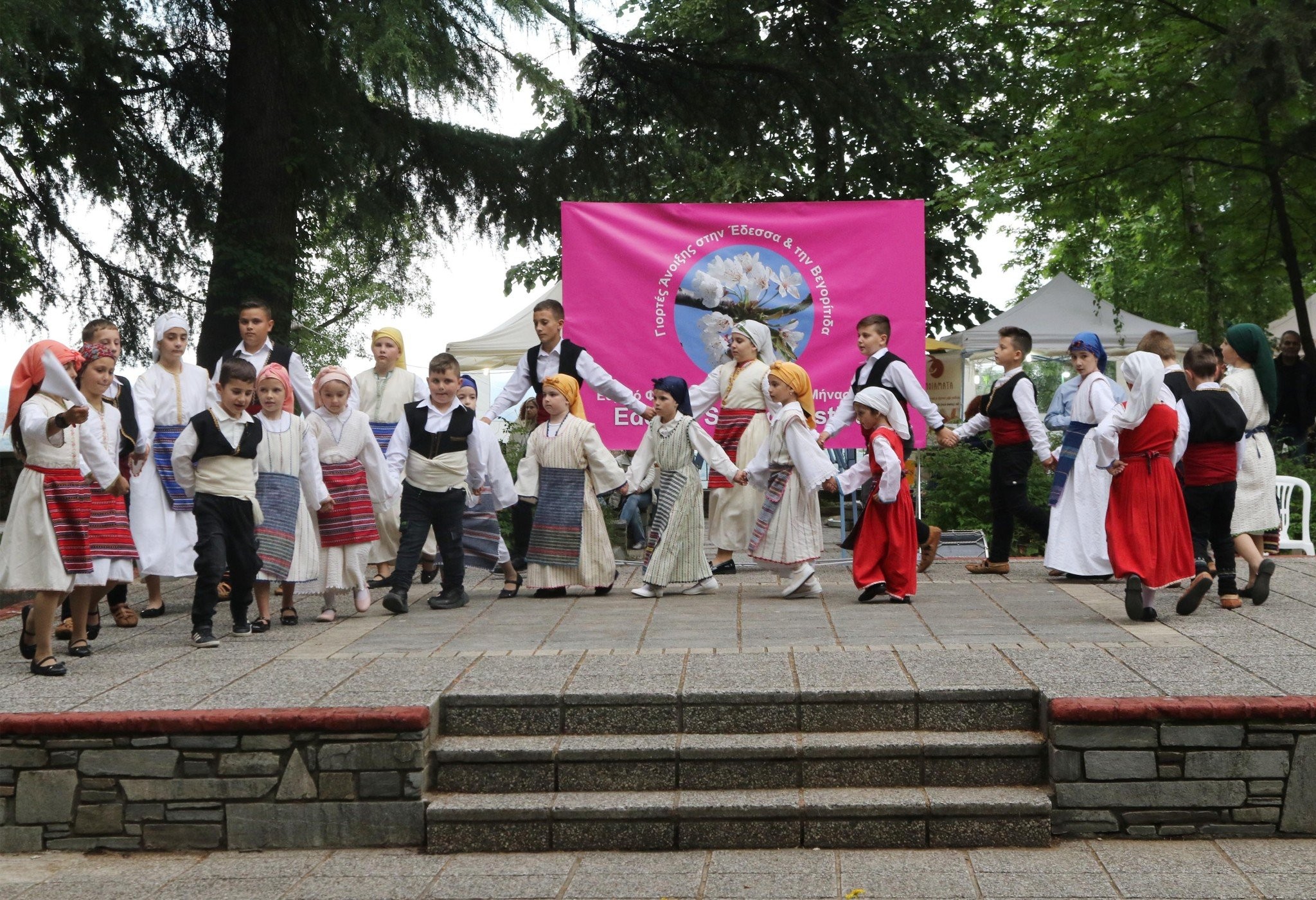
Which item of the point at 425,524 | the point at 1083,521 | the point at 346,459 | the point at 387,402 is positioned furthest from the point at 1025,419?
the point at 346,459

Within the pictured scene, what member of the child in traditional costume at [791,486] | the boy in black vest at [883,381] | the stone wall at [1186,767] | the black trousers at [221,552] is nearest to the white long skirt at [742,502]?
the boy in black vest at [883,381]

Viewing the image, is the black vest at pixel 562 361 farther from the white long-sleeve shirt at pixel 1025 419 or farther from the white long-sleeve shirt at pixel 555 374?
the white long-sleeve shirt at pixel 1025 419

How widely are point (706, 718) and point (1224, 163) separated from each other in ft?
42.6

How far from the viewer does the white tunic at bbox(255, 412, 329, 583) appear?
838cm

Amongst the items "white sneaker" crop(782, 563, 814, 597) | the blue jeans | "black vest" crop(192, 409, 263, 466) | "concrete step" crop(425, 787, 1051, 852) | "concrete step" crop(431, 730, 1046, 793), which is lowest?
"concrete step" crop(425, 787, 1051, 852)

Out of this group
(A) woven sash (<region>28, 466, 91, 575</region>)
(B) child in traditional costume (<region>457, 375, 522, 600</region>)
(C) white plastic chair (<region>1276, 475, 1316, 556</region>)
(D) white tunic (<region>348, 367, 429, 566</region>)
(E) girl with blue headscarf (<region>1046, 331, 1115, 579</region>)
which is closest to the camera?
(A) woven sash (<region>28, 466, 91, 575</region>)

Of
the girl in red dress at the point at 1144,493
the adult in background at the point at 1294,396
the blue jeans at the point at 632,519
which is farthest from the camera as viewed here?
the adult in background at the point at 1294,396

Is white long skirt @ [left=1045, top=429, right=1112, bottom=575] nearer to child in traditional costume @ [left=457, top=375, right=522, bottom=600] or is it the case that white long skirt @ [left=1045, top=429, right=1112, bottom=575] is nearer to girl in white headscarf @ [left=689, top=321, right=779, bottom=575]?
girl in white headscarf @ [left=689, top=321, right=779, bottom=575]

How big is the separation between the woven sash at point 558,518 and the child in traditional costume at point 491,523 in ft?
0.83

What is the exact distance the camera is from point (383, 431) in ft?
33.5

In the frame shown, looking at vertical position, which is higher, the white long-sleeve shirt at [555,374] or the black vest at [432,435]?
the white long-sleeve shirt at [555,374]

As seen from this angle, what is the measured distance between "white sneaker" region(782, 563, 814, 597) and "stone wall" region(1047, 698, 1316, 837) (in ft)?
12.2

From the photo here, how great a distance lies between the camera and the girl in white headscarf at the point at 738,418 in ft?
34.1

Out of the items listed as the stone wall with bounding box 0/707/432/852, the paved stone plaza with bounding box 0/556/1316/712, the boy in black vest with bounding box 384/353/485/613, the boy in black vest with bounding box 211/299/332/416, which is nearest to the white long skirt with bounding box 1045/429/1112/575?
the paved stone plaza with bounding box 0/556/1316/712
